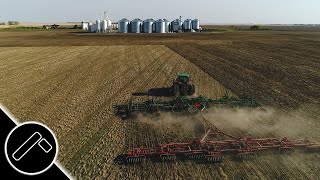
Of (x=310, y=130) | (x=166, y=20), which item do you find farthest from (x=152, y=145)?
(x=166, y=20)

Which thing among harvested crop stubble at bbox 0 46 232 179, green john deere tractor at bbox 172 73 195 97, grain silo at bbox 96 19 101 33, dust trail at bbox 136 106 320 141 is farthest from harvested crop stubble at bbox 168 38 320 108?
grain silo at bbox 96 19 101 33

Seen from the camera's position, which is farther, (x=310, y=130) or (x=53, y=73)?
(x=53, y=73)

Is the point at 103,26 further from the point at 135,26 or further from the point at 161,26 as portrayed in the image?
the point at 161,26

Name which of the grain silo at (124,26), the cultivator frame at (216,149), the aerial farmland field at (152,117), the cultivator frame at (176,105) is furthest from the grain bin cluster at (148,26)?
the cultivator frame at (216,149)

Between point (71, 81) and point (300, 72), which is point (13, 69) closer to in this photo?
point (71, 81)

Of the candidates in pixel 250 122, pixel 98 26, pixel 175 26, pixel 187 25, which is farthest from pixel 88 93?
pixel 187 25
